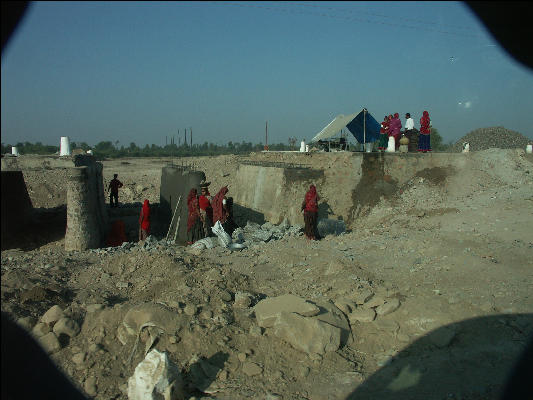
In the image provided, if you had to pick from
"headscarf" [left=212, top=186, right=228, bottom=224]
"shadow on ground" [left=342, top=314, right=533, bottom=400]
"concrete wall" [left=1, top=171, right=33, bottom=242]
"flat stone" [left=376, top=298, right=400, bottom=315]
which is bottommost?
"shadow on ground" [left=342, top=314, right=533, bottom=400]

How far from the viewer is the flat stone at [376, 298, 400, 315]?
16.3 feet

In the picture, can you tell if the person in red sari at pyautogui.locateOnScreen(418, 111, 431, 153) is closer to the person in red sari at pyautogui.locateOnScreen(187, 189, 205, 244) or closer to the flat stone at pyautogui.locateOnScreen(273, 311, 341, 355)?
the person in red sari at pyautogui.locateOnScreen(187, 189, 205, 244)

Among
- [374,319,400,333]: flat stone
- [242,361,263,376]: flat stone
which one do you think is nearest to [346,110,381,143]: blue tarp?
[374,319,400,333]: flat stone

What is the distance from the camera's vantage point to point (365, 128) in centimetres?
1446

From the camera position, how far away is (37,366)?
2.21m

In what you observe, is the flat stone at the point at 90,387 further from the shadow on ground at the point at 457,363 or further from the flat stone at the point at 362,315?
the flat stone at the point at 362,315

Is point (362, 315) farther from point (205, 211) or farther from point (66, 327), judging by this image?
point (205, 211)

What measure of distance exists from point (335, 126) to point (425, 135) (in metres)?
2.82

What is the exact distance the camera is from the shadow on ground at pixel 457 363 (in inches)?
144

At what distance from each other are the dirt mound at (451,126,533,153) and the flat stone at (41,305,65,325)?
656 inches

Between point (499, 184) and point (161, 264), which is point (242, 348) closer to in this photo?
point (161, 264)

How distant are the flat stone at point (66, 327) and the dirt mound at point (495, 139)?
16.6m

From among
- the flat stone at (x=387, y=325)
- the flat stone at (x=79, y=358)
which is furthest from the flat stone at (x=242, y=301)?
the flat stone at (x=79, y=358)

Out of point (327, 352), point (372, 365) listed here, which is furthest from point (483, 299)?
point (327, 352)
